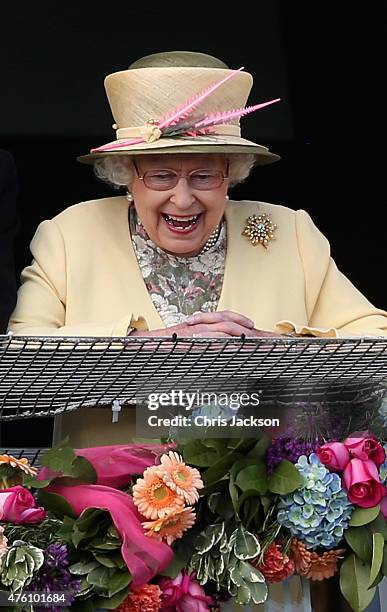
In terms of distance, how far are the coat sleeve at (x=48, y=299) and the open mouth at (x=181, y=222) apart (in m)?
0.21

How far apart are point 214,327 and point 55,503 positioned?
0.58 meters

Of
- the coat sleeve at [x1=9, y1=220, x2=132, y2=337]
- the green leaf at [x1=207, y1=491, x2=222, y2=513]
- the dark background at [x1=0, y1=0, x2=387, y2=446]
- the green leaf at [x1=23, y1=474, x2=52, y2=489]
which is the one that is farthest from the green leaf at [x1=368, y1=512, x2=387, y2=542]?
the dark background at [x1=0, y1=0, x2=387, y2=446]

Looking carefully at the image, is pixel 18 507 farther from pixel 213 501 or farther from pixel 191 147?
pixel 191 147

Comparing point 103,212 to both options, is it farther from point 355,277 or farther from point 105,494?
point 355,277

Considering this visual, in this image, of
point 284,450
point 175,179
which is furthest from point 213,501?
point 175,179

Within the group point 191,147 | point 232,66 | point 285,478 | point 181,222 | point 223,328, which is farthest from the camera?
point 232,66

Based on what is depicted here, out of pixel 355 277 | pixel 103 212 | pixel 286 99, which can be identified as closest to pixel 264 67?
pixel 286 99

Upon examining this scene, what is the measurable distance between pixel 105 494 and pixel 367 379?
0.39m

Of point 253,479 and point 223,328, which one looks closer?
point 253,479

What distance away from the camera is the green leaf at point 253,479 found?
2.00 metres

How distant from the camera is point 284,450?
201 centimetres

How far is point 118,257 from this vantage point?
2.84m

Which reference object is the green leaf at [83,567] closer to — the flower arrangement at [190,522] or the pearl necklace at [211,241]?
the flower arrangement at [190,522]

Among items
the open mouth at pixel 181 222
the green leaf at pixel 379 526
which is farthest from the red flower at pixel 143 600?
the open mouth at pixel 181 222
